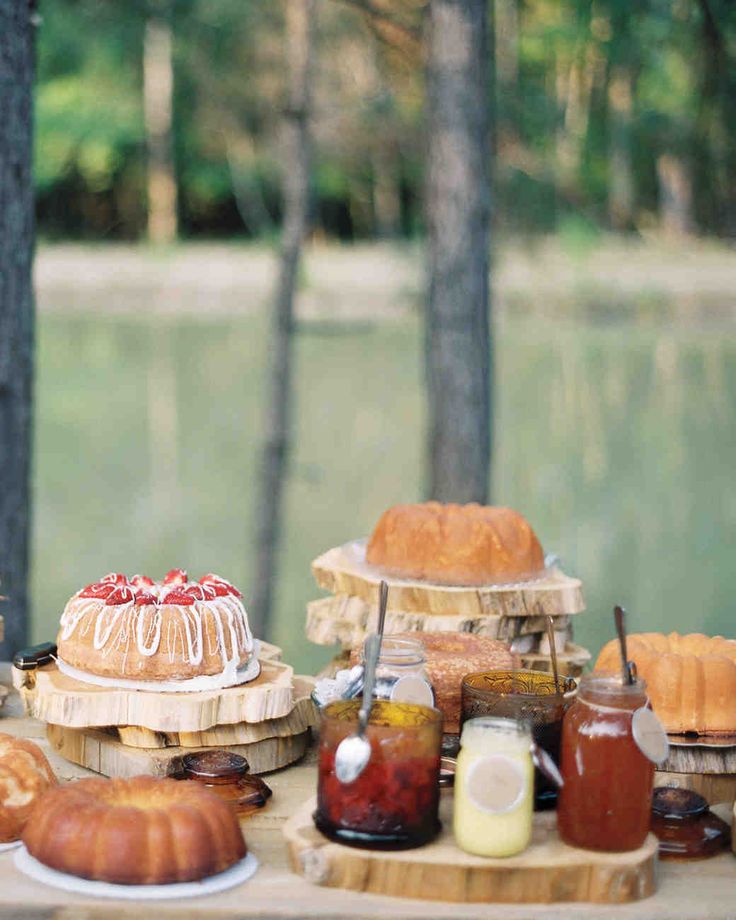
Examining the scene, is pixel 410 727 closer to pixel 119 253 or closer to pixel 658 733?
pixel 658 733

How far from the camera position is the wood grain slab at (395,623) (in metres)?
2.71

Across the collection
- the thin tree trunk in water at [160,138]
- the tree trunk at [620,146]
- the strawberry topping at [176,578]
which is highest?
the thin tree trunk in water at [160,138]

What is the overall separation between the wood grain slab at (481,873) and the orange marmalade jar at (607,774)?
1.1 inches

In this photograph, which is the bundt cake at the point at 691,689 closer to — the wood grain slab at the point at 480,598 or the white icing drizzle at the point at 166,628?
the wood grain slab at the point at 480,598

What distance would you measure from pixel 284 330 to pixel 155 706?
4347mm

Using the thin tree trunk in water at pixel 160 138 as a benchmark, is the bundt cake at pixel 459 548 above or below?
below

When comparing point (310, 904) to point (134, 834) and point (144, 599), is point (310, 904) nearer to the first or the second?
point (134, 834)

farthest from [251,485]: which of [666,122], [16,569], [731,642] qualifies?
[731,642]

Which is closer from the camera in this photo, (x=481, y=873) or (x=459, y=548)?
(x=481, y=873)

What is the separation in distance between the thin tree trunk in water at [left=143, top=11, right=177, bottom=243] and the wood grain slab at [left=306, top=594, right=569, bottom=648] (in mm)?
13082

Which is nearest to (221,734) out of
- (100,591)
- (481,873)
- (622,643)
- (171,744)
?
(171,744)

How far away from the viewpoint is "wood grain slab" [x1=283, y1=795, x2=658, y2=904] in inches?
70.3

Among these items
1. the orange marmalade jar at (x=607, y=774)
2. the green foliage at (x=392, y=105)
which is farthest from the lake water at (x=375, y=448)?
the orange marmalade jar at (x=607, y=774)

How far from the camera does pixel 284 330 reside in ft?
21.0
